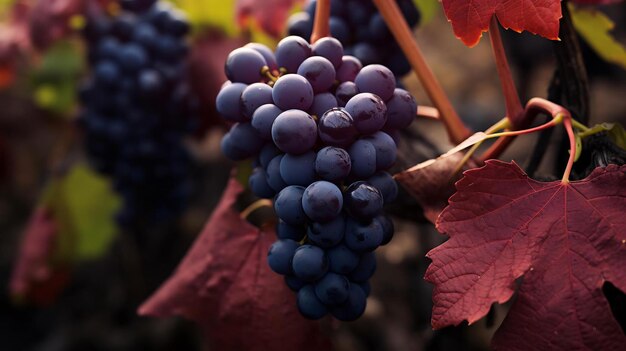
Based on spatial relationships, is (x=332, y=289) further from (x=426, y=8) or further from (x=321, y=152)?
(x=426, y=8)

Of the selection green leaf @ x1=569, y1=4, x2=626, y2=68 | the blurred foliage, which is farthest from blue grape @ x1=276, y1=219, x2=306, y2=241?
the blurred foliage

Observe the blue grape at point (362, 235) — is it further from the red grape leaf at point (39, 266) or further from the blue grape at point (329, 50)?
the red grape leaf at point (39, 266)

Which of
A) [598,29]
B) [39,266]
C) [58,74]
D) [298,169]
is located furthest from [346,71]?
[39,266]

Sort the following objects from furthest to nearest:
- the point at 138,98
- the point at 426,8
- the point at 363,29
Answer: the point at 138,98 < the point at 426,8 < the point at 363,29

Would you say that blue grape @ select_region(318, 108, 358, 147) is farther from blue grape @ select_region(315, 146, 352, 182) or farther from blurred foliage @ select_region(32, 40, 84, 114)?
blurred foliage @ select_region(32, 40, 84, 114)

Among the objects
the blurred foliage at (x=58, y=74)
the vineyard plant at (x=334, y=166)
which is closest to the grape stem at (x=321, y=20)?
the vineyard plant at (x=334, y=166)

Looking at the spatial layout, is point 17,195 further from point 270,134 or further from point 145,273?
point 270,134

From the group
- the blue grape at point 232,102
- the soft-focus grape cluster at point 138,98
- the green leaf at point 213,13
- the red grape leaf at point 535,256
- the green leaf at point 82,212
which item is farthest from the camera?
the green leaf at point 82,212
